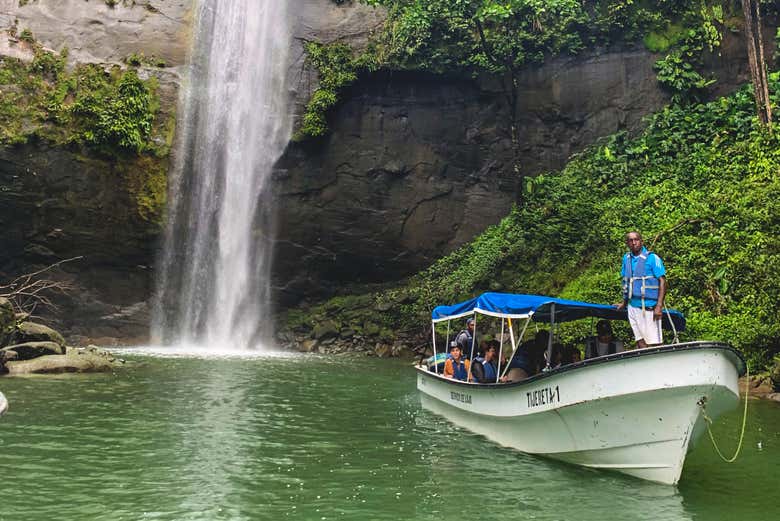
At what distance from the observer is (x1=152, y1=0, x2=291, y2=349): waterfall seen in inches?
1126

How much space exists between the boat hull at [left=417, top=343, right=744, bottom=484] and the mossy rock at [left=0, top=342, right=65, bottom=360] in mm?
13697

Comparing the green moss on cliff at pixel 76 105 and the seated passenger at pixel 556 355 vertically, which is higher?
the green moss on cliff at pixel 76 105

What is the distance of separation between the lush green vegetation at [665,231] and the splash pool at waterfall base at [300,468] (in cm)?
354

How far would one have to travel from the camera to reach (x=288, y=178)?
94.7 feet

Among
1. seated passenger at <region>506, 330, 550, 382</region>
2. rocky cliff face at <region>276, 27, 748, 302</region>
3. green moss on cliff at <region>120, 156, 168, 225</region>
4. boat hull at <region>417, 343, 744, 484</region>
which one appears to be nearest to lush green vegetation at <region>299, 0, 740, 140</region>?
rocky cliff face at <region>276, 27, 748, 302</region>

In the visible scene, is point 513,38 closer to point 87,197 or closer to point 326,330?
point 326,330

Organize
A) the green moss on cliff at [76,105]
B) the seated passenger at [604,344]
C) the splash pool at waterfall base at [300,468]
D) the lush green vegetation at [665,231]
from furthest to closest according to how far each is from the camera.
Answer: the green moss on cliff at [76,105] → the lush green vegetation at [665,231] → the seated passenger at [604,344] → the splash pool at waterfall base at [300,468]

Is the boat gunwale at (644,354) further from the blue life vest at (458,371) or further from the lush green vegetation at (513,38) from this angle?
the lush green vegetation at (513,38)

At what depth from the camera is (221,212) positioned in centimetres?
2905

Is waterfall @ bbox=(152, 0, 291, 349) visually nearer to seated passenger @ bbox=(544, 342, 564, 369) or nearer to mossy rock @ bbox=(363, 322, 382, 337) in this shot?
mossy rock @ bbox=(363, 322, 382, 337)

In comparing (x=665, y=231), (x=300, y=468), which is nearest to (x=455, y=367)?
(x=300, y=468)

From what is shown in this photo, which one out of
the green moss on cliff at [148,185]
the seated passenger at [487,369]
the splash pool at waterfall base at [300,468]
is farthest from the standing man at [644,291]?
the green moss on cliff at [148,185]

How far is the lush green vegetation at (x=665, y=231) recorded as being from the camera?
16.6 metres

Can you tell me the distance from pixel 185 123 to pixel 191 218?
4115 mm
